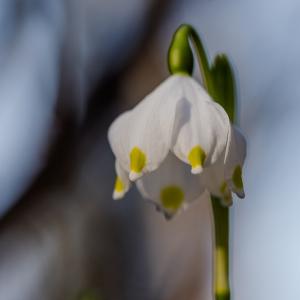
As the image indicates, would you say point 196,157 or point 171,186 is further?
point 171,186

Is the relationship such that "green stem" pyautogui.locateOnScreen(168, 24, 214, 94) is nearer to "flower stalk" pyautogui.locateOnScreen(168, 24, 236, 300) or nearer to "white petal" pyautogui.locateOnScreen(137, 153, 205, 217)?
"flower stalk" pyautogui.locateOnScreen(168, 24, 236, 300)

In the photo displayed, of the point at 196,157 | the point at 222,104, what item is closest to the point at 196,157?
the point at 196,157

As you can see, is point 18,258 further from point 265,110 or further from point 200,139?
point 200,139

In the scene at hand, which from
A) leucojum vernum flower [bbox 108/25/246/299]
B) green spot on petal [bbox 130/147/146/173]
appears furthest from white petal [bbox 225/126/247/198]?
green spot on petal [bbox 130/147/146/173]

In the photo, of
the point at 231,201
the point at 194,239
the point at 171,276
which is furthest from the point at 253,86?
the point at 231,201

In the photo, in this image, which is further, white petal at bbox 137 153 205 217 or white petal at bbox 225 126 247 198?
white petal at bbox 137 153 205 217

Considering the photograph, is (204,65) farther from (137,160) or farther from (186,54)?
(137,160)
